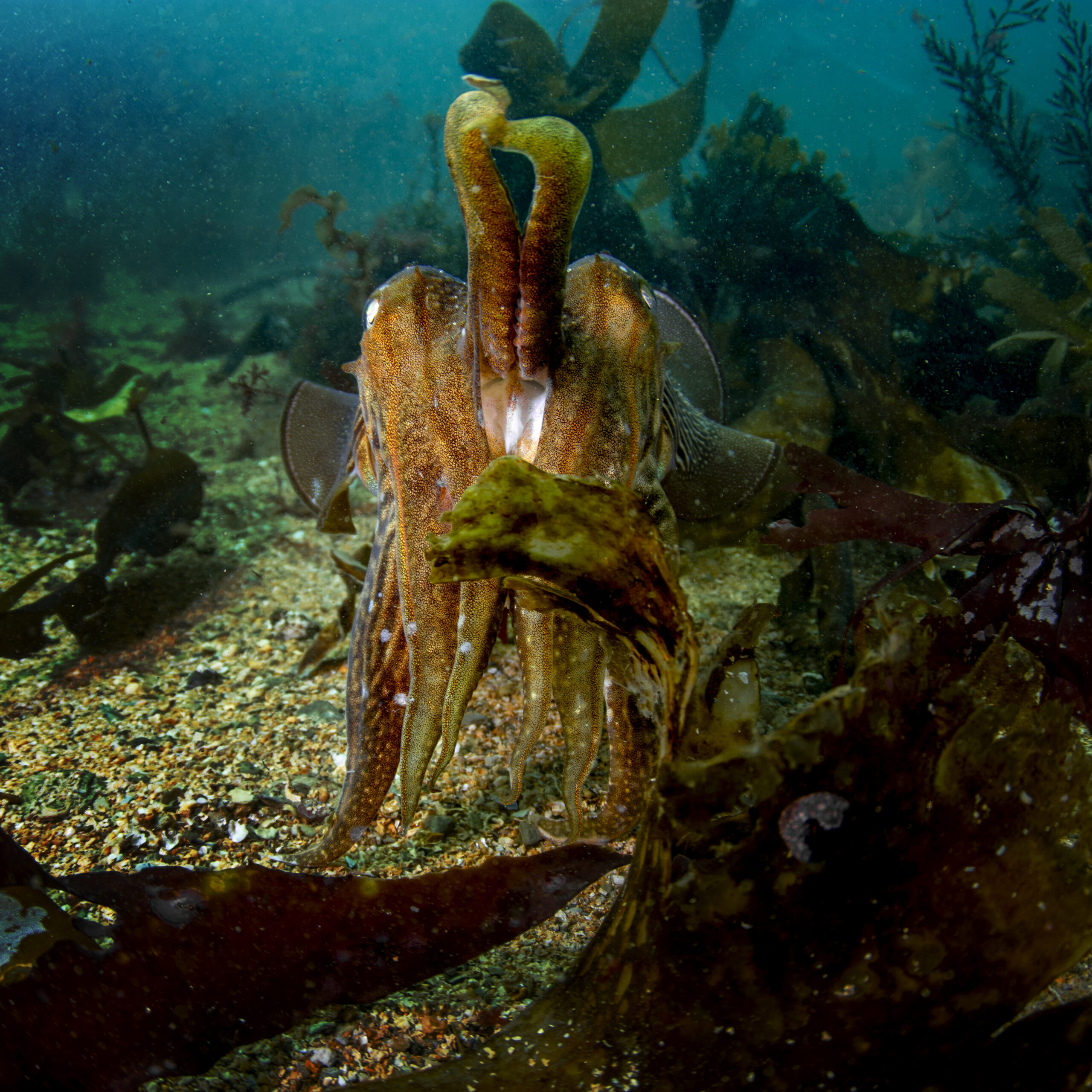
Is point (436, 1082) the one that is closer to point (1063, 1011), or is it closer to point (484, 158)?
point (1063, 1011)

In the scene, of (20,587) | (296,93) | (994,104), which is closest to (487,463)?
(20,587)

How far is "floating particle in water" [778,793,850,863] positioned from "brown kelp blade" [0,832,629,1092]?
0.76 metres

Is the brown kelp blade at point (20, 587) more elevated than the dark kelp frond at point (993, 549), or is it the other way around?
the dark kelp frond at point (993, 549)

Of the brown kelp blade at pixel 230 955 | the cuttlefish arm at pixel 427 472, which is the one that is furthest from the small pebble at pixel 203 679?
the cuttlefish arm at pixel 427 472

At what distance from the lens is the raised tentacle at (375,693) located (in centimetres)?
170

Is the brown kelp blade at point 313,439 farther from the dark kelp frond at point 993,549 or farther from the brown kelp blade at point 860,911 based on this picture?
the brown kelp blade at point 860,911

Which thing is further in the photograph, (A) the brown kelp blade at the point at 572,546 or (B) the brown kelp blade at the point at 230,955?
(B) the brown kelp blade at the point at 230,955

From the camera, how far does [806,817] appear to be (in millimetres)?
1023

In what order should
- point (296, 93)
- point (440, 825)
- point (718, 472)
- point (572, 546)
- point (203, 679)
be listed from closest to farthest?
point (572, 546) < point (440, 825) < point (718, 472) < point (203, 679) < point (296, 93)

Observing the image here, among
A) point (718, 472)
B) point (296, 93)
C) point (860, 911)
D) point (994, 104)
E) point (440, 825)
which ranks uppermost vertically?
point (296, 93)

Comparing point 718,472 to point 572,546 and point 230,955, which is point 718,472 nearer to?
point 572,546

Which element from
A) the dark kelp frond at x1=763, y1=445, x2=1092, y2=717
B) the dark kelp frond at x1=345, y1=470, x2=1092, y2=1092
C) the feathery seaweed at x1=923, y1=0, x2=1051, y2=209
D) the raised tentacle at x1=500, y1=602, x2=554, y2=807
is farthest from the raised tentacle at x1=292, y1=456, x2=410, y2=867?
the feathery seaweed at x1=923, y1=0, x2=1051, y2=209

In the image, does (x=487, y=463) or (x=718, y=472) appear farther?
(x=718, y=472)

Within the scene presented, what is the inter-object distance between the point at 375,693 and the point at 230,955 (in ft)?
2.10
